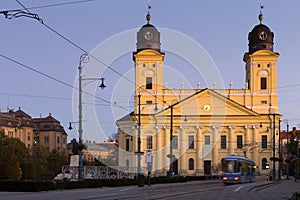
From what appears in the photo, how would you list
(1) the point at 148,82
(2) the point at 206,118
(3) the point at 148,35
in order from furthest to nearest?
(2) the point at 206,118 < (1) the point at 148,82 < (3) the point at 148,35

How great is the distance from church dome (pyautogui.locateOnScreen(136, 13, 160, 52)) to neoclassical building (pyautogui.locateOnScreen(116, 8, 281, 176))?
0.20 metres

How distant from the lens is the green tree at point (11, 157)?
187 ft

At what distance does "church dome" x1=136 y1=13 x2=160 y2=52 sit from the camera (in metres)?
115

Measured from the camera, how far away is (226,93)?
407 ft

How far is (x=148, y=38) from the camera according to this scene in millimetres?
116375

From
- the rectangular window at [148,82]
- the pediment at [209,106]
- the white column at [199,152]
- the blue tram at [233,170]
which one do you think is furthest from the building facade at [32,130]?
the blue tram at [233,170]

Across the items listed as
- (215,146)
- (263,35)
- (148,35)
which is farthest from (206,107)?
(148,35)

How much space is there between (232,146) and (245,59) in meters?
17.7

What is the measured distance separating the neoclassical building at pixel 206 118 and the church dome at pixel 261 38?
21 centimetres

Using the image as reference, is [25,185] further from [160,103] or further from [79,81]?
[160,103]

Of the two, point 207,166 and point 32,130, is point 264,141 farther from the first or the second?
point 32,130

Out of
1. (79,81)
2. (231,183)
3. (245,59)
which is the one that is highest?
(245,59)

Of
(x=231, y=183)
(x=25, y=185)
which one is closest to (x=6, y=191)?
(x=25, y=185)

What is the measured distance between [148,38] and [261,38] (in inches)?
852
